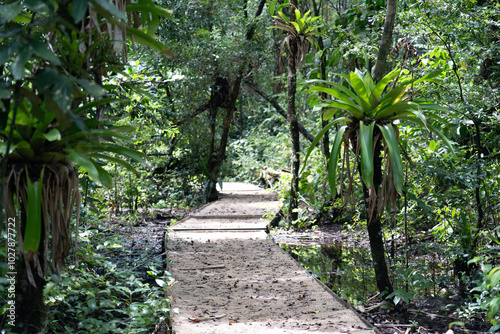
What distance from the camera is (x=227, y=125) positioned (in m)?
9.04

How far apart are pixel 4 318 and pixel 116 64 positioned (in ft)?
4.25

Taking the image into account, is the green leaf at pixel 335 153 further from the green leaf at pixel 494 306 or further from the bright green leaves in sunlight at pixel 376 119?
the green leaf at pixel 494 306

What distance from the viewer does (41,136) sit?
62.8 inches

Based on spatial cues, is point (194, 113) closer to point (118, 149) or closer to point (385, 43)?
point (385, 43)

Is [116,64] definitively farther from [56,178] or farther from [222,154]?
[222,154]

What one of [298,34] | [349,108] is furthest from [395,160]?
[298,34]

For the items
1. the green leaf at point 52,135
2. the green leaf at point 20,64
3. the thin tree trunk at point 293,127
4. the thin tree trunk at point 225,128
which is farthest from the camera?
the thin tree trunk at point 225,128

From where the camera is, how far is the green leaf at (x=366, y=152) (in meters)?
2.58

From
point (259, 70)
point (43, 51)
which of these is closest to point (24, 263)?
point (43, 51)

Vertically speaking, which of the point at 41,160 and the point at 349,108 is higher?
the point at 349,108

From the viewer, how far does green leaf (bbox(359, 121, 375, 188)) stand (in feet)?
8.46

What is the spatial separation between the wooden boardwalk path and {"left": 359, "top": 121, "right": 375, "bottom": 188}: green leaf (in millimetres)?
893

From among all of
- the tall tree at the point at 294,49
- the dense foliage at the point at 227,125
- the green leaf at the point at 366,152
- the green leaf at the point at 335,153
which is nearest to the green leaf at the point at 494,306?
the dense foliage at the point at 227,125

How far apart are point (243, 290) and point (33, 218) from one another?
6.89ft
